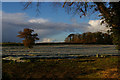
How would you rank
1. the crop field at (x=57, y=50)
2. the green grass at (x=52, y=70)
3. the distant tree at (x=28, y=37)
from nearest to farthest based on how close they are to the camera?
the green grass at (x=52, y=70) → the distant tree at (x=28, y=37) → the crop field at (x=57, y=50)

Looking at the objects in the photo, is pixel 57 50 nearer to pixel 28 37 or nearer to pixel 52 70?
pixel 28 37

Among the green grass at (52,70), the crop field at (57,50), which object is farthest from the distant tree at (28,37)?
the green grass at (52,70)

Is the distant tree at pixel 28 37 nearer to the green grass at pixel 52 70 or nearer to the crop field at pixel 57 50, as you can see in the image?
the crop field at pixel 57 50


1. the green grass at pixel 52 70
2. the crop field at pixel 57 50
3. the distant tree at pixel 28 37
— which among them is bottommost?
the green grass at pixel 52 70

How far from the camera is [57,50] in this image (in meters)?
7.93

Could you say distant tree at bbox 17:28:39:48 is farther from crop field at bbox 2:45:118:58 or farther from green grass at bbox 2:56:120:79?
green grass at bbox 2:56:120:79

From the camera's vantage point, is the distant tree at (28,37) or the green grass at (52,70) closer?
the green grass at (52,70)

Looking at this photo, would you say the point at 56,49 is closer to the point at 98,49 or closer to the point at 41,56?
the point at 41,56

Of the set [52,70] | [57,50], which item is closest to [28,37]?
[57,50]

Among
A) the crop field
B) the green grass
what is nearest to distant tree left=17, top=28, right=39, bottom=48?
the crop field

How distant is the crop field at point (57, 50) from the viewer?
750 cm

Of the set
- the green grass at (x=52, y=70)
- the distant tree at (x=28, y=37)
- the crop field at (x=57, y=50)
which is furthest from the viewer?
the crop field at (x=57, y=50)

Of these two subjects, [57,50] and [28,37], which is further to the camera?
[57,50]

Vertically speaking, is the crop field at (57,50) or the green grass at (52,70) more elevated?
the crop field at (57,50)
